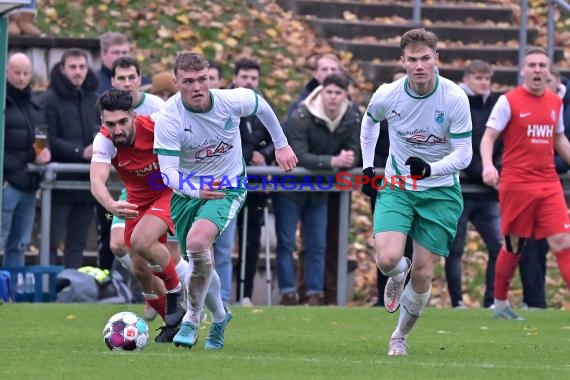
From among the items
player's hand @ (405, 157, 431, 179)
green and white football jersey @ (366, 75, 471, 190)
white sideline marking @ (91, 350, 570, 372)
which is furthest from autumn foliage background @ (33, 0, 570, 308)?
white sideline marking @ (91, 350, 570, 372)

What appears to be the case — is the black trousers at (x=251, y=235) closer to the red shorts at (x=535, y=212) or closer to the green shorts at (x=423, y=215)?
the red shorts at (x=535, y=212)

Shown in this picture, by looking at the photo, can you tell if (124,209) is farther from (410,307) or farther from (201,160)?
(410,307)

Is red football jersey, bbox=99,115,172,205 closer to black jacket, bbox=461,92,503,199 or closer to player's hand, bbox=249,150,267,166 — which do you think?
player's hand, bbox=249,150,267,166

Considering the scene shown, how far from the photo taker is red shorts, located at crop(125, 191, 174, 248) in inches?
468

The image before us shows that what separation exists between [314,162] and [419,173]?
5.70 metres

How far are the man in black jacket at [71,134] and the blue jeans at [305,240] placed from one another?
6.80 feet

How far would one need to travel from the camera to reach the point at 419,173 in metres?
10.7

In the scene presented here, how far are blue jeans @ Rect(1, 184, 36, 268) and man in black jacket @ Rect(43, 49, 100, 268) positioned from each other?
37cm

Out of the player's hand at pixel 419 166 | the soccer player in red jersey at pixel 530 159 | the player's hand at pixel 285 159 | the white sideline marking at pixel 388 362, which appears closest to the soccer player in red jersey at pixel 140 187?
the player's hand at pixel 285 159

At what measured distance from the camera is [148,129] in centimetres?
1179

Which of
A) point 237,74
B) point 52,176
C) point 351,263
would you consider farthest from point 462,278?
point 52,176

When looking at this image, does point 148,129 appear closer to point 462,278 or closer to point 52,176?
point 52,176

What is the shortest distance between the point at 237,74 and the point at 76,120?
1.78 meters

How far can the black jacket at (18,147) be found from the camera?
16.2m
